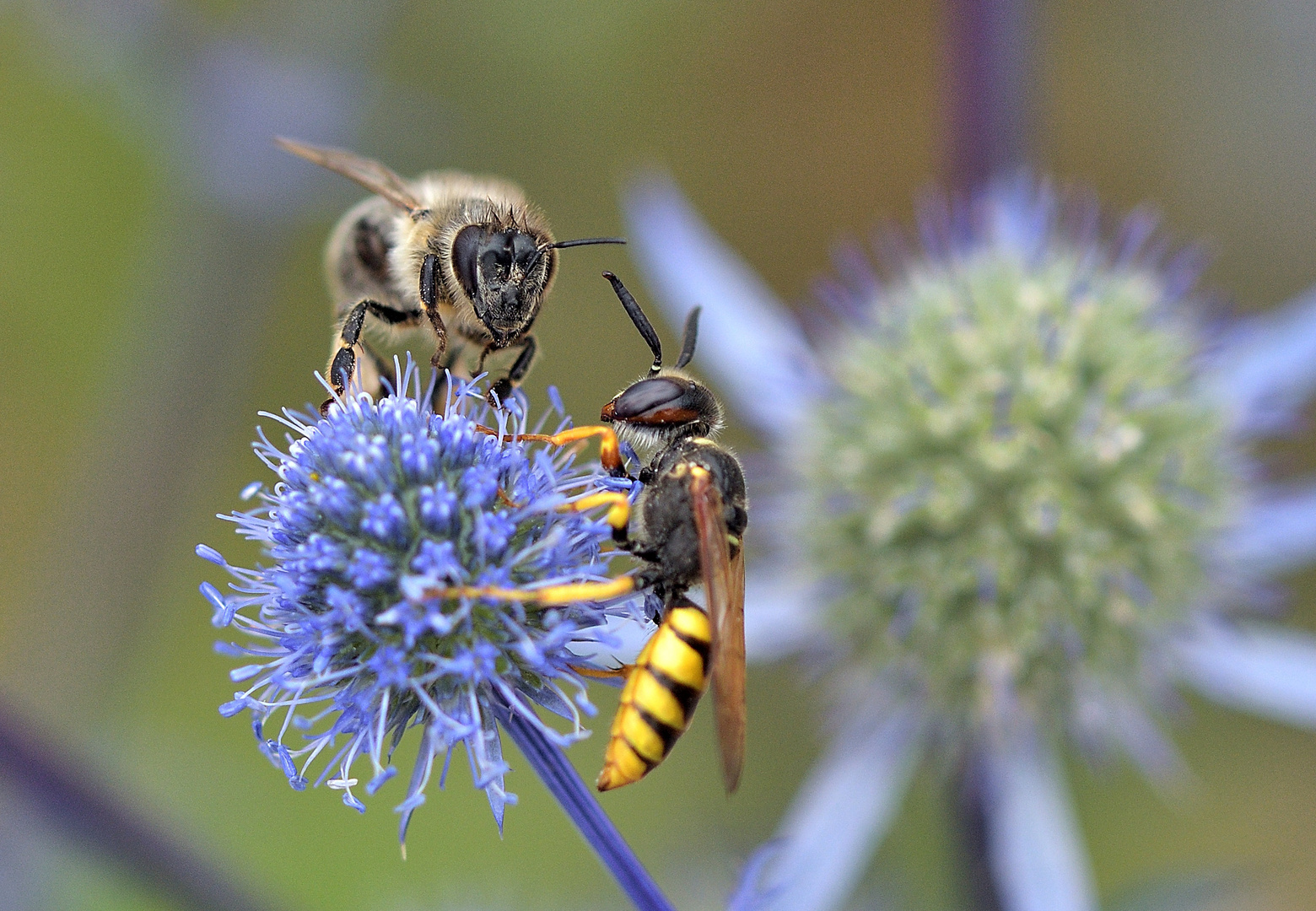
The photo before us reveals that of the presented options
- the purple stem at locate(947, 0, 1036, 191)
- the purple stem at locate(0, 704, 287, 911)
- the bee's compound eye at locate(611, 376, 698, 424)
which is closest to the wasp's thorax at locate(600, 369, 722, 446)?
the bee's compound eye at locate(611, 376, 698, 424)

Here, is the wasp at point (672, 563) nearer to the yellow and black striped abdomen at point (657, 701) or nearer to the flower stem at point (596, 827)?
the yellow and black striped abdomen at point (657, 701)

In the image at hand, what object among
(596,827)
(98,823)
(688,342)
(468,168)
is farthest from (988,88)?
(468,168)

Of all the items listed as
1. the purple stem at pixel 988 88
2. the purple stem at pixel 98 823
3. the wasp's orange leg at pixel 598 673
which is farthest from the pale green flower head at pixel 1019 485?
the purple stem at pixel 98 823

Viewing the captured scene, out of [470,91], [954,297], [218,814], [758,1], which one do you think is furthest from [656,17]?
Result: [218,814]

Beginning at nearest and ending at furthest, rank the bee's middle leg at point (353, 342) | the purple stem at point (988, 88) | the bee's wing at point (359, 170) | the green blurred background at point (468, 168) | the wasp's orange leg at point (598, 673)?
the wasp's orange leg at point (598, 673), the bee's middle leg at point (353, 342), the bee's wing at point (359, 170), the purple stem at point (988, 88), the green blurred background at point (468, 168)

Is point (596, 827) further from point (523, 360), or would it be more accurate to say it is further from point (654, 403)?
point (523, 360)

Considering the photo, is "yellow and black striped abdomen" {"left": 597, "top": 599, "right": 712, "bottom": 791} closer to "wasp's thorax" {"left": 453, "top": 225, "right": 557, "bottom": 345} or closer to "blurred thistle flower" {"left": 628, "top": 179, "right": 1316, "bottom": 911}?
"wasp's thorax" {"left": 453, "top": 225, "right": 557, "bottom": 345}

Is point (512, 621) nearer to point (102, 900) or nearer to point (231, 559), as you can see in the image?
point (102, 900)
